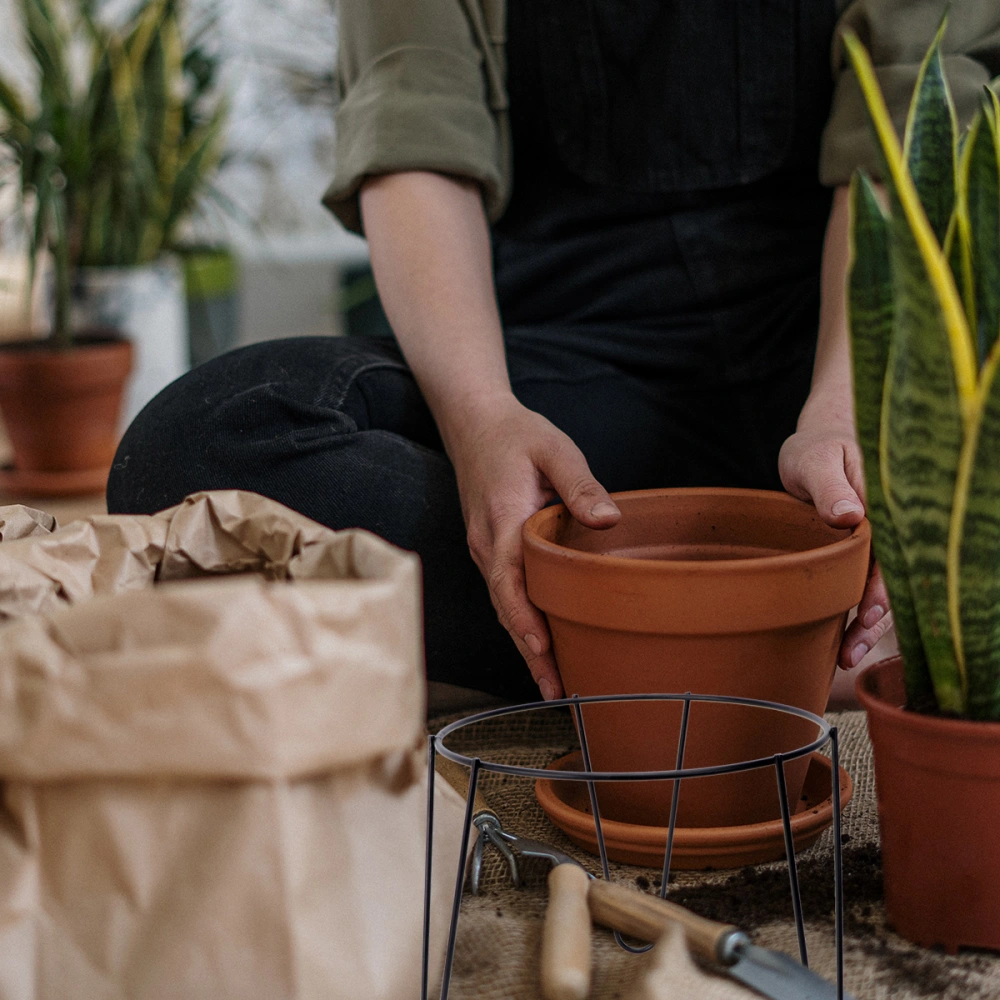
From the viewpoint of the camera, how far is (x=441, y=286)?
39.2 inches

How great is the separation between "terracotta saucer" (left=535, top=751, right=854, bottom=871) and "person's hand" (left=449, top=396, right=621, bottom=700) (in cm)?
9

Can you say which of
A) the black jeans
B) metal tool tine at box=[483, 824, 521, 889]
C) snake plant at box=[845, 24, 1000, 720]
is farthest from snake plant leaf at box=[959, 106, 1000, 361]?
the black jeans

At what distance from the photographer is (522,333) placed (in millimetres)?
1112

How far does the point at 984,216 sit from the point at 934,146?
0.06 metres

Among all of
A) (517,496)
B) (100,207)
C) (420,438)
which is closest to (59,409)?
(100,207)

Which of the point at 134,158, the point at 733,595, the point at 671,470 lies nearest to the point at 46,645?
the point at 733,595

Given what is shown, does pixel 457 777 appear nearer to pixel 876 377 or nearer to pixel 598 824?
pixel 598 824

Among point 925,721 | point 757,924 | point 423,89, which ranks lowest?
point 757,924

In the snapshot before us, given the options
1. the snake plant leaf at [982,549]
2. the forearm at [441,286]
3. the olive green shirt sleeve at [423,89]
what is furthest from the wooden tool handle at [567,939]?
the olive green shirt sleeve at [423,89]

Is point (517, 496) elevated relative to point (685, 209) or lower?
lower

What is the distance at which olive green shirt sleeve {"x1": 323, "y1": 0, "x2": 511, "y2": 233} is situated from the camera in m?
1.02

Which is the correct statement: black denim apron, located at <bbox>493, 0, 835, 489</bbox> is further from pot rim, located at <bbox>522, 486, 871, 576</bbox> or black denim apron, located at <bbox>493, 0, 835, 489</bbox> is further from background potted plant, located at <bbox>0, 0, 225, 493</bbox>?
background potted plant, located at <bbox>0, 0, 225, 493</bbox>

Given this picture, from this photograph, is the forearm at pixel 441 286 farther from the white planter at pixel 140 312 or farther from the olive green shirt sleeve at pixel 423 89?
the white planter at pixel 140 312

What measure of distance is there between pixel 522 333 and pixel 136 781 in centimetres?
75
